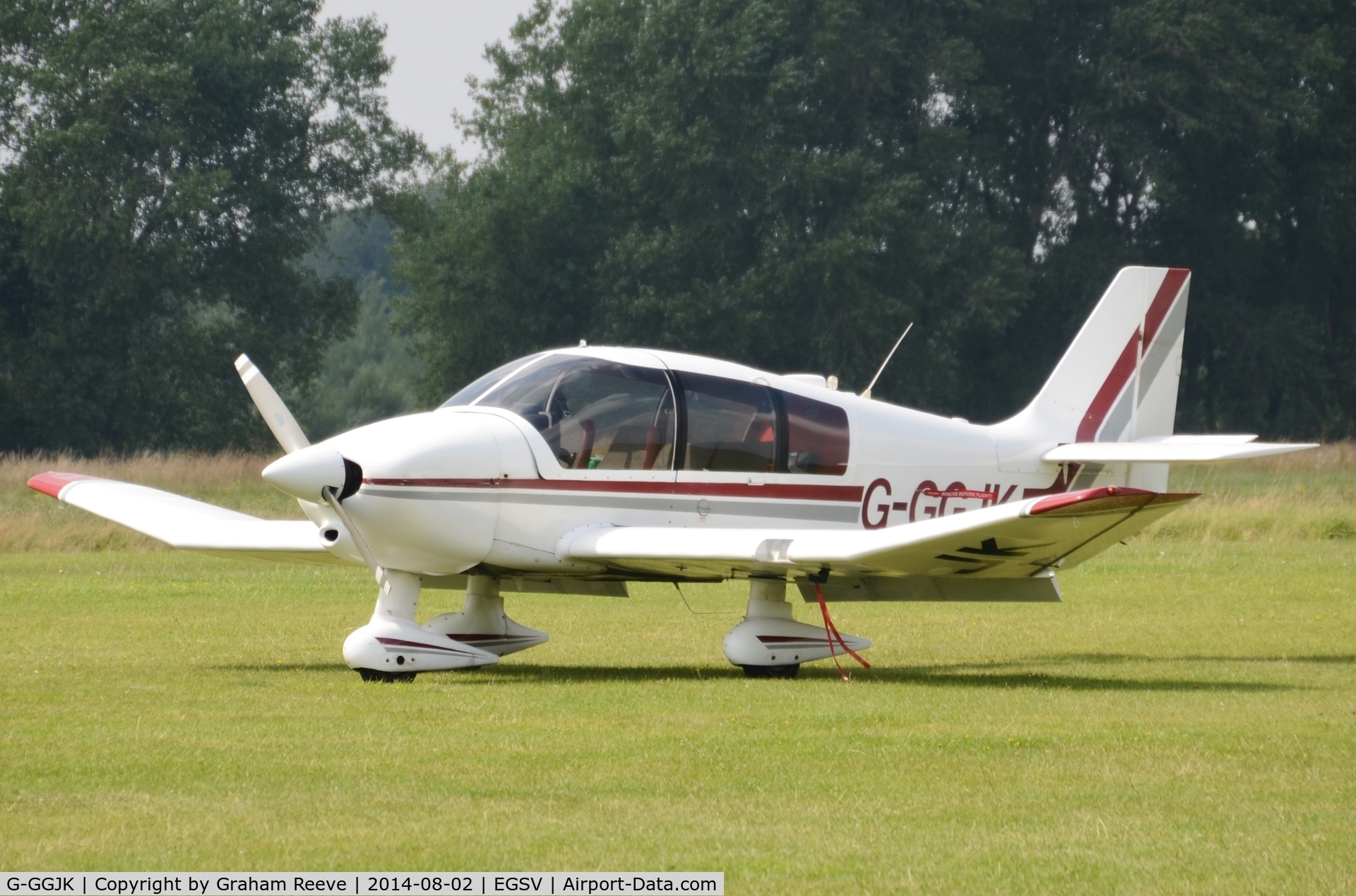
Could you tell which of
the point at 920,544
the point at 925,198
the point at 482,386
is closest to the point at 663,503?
the point at 482,386

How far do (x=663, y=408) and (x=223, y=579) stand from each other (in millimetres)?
9942

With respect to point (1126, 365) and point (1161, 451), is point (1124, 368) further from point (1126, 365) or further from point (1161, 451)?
point (1161, 451)

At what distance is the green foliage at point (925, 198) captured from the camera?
5047cm

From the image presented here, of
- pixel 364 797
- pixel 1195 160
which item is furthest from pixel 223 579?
pixel 1195 160

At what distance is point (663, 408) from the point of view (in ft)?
37.6

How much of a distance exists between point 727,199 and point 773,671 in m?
42.0

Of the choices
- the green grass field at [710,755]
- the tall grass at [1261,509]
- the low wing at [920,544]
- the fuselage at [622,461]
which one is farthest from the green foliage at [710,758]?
the tall grass at [1261,509]

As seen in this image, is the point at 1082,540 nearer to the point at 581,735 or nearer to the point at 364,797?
the point at 581,735

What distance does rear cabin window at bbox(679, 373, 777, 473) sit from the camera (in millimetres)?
11578

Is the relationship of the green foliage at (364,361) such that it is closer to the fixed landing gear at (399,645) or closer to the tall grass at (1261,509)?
the tall grass at (1261,509)

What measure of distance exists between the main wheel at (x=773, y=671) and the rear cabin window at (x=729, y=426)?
4.48 ft

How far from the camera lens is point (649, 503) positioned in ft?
37.6

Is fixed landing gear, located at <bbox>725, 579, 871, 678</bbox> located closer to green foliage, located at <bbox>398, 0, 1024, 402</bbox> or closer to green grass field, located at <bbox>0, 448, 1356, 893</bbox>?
green grass field, located at <bbox>0, 448, 1356, 893</bbox>

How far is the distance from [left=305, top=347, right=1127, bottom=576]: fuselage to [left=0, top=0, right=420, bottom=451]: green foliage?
125ft
